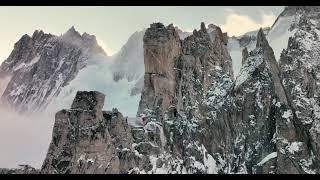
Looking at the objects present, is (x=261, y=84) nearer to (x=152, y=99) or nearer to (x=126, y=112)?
(x=152, y=99)

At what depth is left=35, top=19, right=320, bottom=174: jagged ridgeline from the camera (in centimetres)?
8850

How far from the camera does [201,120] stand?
115 metres

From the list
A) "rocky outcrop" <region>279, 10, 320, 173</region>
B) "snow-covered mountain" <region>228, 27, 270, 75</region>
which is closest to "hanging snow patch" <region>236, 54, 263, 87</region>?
"rocky outcrop" <region>279, 10, 320, 173</region>

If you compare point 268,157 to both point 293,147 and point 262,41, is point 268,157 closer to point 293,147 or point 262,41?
point 293,147

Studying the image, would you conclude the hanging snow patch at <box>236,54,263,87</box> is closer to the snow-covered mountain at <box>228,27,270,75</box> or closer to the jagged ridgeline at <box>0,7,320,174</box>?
the jagged ridgeline at <box>0,7,320,174</box>

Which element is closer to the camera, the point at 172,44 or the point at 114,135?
the point at 114,135

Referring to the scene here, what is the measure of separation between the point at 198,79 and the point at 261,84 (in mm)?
14674

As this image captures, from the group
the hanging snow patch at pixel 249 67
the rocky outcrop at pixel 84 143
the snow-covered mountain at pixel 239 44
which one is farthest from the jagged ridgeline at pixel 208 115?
the snow-covered mountain at pixel 239 44

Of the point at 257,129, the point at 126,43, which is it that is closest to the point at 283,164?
the point at 257,129

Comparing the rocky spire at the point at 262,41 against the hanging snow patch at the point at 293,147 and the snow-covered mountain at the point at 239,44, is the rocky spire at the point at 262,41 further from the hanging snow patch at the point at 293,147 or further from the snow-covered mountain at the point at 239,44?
the snow-covered mountain at the point at 239,44

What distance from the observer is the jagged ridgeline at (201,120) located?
88.5m

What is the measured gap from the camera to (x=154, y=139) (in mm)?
101500
